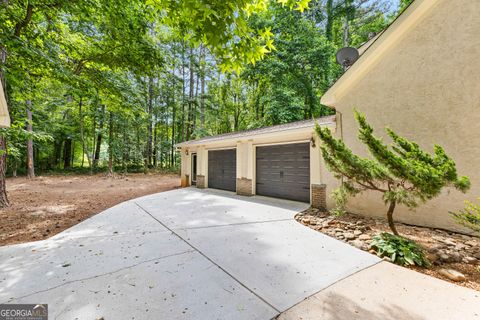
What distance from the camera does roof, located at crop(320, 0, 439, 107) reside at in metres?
4.46

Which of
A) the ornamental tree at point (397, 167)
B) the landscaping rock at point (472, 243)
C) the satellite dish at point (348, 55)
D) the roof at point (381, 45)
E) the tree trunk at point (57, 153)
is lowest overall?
the landscaping rock at point (472, 243)

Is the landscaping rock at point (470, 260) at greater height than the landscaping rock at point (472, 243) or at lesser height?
lesser

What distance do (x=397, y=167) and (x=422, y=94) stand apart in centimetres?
261

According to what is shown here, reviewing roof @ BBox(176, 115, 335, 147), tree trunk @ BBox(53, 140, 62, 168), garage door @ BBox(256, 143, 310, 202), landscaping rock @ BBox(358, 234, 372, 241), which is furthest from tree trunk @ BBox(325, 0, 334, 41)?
tree trunk @ BBox(53, 140, 62, 168)

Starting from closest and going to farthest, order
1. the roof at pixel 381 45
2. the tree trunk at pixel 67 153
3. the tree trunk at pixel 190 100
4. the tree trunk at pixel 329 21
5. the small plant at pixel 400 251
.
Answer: the small plant at pixel 400 251
the roof at pixel 381 45
the tree trunk at pixel 329 21
the tree trunk at pixel 190 100
the tree trunk at pixel 67 153

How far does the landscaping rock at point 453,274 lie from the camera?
2.52 m

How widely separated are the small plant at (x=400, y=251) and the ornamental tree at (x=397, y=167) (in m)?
0.63

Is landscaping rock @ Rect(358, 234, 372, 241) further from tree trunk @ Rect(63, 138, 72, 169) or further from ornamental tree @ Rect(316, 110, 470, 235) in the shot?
tree trunk @ Rect(63, 138, 72, 169)

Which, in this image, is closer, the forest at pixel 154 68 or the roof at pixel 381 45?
the forest at pixel 154 68

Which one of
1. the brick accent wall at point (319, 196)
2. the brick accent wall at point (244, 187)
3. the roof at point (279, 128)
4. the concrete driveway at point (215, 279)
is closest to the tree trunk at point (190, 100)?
the roof at point (279, 128)

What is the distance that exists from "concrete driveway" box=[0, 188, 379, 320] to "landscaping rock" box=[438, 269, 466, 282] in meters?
0.77

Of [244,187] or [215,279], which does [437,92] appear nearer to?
[215,279]

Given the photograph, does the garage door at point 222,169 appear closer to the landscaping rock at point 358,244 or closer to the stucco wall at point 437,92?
the stucco wall at point 437,92

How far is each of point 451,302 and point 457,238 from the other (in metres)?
2.59
